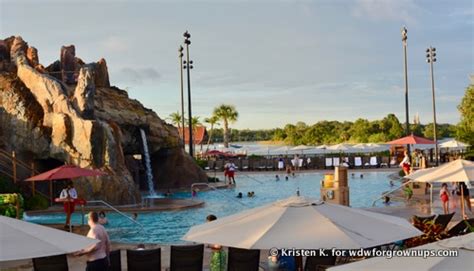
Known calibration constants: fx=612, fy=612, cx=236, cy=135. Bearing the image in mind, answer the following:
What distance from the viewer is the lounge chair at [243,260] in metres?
9.86

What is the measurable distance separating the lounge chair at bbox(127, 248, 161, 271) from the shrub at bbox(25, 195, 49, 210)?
47.5 feet

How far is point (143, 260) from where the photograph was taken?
32.5 ft

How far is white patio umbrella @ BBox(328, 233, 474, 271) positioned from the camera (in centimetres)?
484

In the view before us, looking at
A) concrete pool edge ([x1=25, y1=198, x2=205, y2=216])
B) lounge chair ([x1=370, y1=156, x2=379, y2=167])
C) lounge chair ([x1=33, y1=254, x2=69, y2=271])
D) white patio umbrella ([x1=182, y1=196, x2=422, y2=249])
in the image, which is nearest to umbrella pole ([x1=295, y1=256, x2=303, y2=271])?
white patio umbrella ([x1=182, y1=196, x2=422, y2=249])

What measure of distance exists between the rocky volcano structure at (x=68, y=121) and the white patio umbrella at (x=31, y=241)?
1687 cm

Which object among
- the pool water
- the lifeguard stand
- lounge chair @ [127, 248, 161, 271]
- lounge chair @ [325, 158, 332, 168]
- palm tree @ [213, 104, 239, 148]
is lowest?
the pool water

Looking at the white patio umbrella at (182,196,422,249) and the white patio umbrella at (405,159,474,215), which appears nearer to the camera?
the white patio umbrella at (182,196,422,249)

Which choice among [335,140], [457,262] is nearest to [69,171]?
[457,262]

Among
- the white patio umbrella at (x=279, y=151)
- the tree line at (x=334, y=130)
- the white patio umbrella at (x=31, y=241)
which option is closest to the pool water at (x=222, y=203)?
the white patio umbrella at (x=31, y=241)

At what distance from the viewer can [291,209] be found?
8.25m

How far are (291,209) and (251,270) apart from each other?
2.11m

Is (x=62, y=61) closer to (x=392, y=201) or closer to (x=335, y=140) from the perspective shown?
(x=392, y=201)

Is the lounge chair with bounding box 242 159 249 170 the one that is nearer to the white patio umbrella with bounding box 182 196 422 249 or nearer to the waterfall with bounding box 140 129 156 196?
the waterfall with bounding box 140 129 156 196

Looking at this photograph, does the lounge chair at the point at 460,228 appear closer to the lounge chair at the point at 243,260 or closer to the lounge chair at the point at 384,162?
the lounge chair at the point at 243,260
